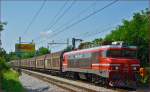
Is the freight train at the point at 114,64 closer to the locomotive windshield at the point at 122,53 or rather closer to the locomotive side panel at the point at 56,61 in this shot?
the locomotive windshield at the point at 122,53

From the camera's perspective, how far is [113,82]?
85.9 feet

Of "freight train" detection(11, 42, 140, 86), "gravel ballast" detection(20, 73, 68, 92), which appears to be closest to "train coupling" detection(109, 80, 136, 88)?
"freight train" detection(11, 42, 140, 86)

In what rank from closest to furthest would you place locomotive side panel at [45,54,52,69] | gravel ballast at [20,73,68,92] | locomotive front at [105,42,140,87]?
locomotive front at [105,42,140,87] < gravel ballast at [20,73,68,92] < locomotive side panel at [45,54,52,69]

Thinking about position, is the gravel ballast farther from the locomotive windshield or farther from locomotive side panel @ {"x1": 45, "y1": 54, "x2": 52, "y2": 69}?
locomotive side panel @ {"x1": 45, "y1": 54, "x2": 52, "y2": 69}

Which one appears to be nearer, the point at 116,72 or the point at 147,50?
the point at 116,72

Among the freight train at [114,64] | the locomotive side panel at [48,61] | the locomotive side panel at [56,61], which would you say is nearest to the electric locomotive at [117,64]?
the freight train at [114,64]

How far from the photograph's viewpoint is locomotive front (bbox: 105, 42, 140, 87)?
25828 millimetres

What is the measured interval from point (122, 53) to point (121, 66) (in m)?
1.01

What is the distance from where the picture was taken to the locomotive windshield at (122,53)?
1037 inches

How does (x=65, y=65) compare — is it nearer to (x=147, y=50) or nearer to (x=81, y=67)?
(x=81, y=67)

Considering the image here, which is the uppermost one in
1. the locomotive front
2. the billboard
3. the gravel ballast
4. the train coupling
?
the billboard

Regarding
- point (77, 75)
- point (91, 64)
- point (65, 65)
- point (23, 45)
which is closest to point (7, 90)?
point (91, 64)

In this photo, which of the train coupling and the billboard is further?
the billboard

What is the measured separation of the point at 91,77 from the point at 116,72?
6.65 metres
